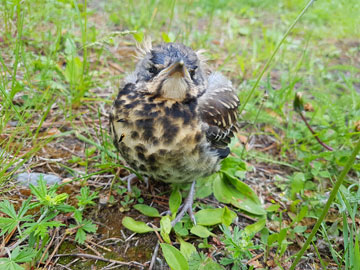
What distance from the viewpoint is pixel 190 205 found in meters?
2.54

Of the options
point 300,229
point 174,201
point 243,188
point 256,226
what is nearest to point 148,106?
point 174,201

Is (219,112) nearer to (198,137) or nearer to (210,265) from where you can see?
(198,137)

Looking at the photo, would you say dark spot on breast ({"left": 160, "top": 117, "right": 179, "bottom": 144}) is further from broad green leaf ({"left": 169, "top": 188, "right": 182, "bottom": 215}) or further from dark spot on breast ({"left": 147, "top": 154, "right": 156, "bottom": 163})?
broad green leaf ({"left": 169, "top": 188, "right": 182, "bottom": 215})

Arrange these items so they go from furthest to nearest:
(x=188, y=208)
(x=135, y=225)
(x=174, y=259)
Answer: (x=188, y=208) → (x=135, y=225) → (x=174, y=259)

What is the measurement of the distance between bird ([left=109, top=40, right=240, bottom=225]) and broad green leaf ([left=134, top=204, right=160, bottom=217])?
0.17 metres

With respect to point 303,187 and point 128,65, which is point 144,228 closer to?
point 303,187

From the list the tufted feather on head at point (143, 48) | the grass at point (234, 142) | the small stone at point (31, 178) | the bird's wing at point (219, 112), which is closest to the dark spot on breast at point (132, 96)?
the grass at point (234, 142)

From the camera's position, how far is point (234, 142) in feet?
10.4

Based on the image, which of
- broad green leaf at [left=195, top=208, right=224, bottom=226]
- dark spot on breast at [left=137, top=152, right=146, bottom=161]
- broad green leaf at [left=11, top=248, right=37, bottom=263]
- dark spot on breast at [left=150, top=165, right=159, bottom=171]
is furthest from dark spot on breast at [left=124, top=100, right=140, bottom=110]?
broad green leaf at [left=11, top=248, right=37, bottom=263]

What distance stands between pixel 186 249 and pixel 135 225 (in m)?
0.40

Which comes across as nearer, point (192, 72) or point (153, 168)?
point (153, 168)

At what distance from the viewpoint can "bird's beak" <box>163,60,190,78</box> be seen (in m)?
2.15

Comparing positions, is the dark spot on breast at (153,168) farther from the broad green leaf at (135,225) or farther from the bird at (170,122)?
the broad green leaf at (135,225)

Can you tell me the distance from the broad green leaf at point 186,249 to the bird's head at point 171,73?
40.6 inches
